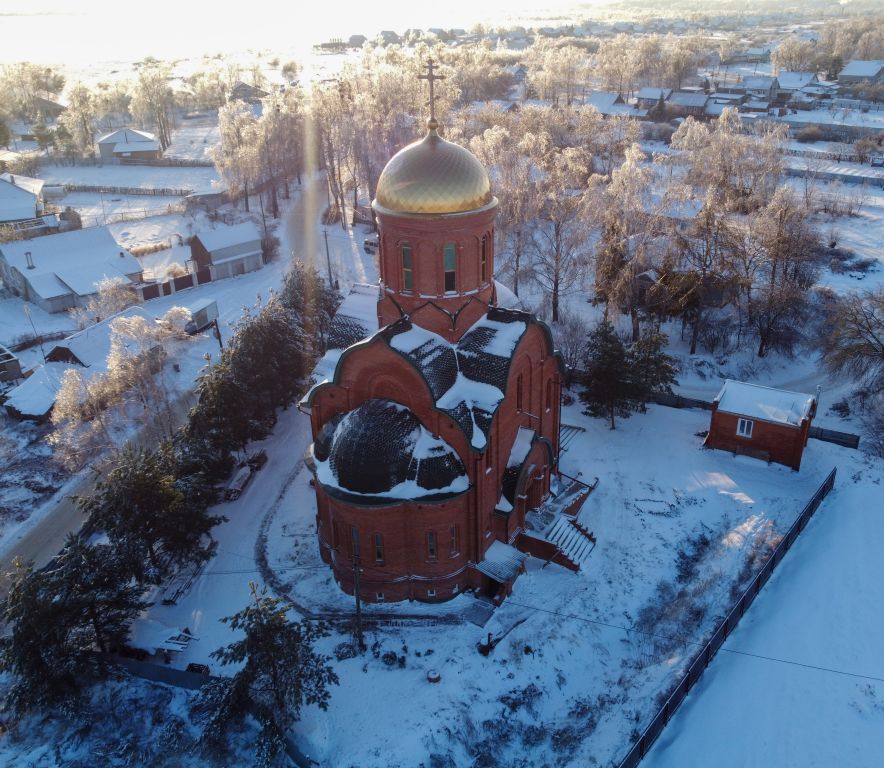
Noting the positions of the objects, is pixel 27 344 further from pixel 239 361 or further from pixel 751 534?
pixel 751 534

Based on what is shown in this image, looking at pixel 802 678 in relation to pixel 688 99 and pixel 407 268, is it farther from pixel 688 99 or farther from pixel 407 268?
pixel 688 99

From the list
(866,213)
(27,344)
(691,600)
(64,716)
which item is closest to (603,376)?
(691,600)

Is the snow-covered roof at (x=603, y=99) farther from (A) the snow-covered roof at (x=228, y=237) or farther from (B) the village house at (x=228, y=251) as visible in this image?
(B) the village house at (x=228, y=251)

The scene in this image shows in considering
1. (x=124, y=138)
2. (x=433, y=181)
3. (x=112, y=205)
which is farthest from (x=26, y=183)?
(x=433, y=181)

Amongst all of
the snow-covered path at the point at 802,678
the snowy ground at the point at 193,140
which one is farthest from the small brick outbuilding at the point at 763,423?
the snowy ground at the point at 193,140

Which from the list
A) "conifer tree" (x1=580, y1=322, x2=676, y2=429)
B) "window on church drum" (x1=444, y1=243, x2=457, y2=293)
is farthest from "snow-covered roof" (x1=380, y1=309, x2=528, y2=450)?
"conifer tree" (x1=580, y1=322, x2=676, y2=429)
